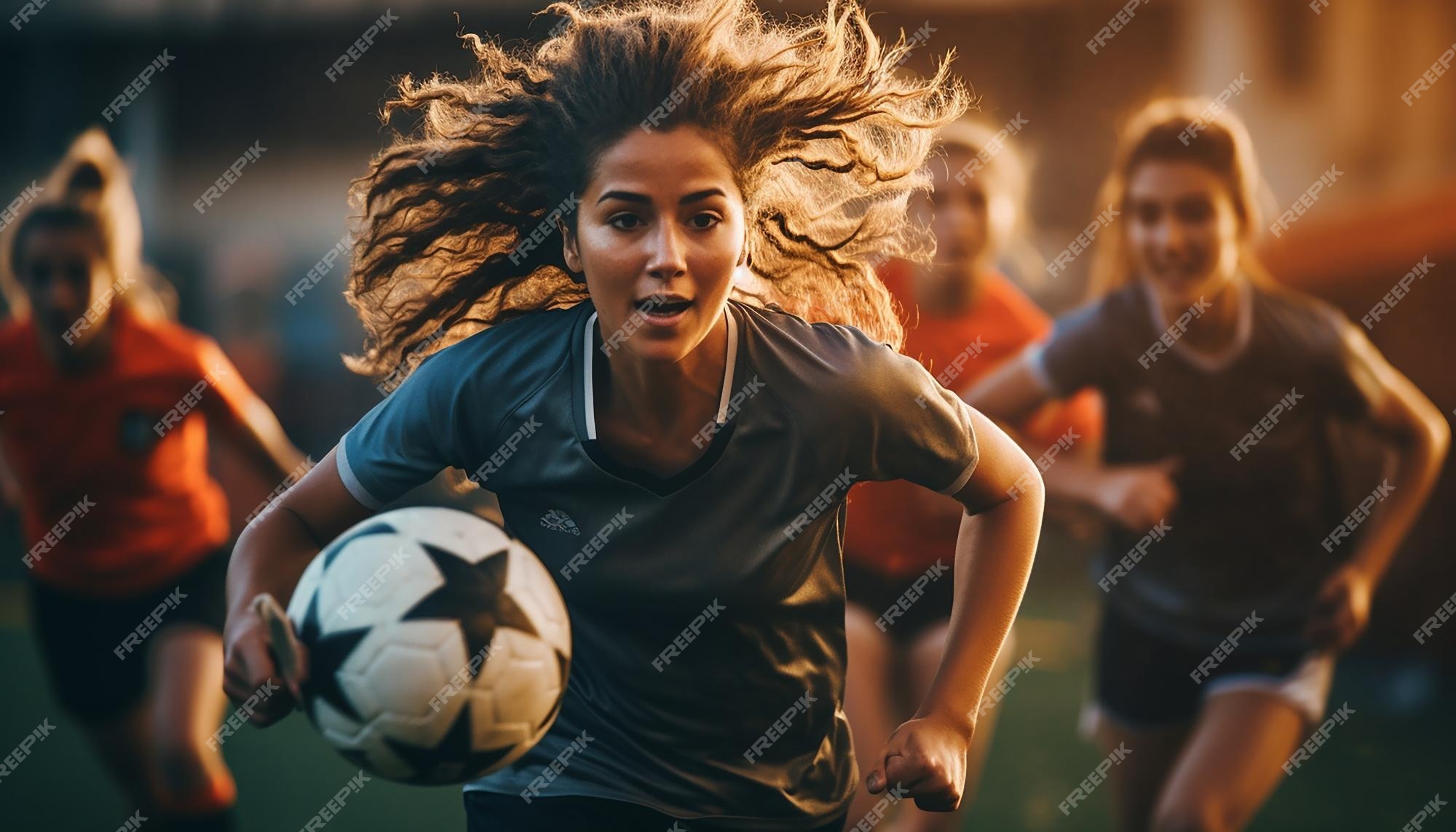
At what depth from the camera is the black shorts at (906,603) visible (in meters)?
4.26

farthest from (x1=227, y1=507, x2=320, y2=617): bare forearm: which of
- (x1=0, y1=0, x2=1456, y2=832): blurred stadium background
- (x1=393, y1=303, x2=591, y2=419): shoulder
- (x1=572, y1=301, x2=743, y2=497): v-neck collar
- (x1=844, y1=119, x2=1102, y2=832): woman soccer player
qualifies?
(x1=844, y1=119, x2=1102, y2=832): woman soccer player

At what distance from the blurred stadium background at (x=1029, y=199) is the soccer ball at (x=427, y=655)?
164 cm

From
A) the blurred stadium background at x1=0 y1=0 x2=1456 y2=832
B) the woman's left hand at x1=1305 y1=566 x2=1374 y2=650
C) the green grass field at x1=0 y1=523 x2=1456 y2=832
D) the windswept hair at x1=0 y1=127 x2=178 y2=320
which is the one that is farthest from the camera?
the blurred stadium background at x1=0 y1=0 x2=1456 y2=832

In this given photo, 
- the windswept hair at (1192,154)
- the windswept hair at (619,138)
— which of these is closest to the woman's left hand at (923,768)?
the windswept hair at (619,138)

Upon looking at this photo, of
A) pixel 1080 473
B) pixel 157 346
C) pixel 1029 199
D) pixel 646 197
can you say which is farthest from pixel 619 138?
pixel 1029 199

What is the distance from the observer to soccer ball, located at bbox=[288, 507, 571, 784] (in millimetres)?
2178

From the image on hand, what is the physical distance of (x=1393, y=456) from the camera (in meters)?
4.05

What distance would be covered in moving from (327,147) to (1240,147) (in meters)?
14.5

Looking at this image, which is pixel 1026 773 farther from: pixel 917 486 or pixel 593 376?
pixel 593 376

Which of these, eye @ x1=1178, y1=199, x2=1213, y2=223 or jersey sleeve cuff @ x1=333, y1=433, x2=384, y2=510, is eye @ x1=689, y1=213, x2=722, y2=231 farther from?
eye @ x1=1178, y1=199, x2=1213, y2=223

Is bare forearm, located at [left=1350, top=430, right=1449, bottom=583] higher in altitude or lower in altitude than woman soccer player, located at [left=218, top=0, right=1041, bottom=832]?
lower

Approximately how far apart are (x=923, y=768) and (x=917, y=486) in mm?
1928

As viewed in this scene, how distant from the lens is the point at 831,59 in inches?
112

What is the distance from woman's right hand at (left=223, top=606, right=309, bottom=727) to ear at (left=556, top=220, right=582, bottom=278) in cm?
87
